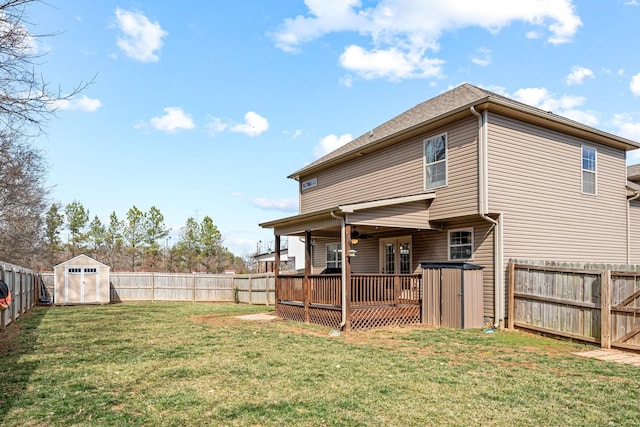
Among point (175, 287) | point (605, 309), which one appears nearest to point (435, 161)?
point (605, 309)

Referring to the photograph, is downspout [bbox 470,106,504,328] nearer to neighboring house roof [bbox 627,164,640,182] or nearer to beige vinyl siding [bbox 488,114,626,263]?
beige vinyl siding [bbox 488,114,626,263]

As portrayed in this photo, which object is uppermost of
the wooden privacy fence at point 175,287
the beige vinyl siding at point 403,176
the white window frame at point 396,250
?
the beige vinyl siding at point 403,176

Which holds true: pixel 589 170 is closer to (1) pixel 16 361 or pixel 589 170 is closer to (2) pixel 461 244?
(2) pixel 461 244

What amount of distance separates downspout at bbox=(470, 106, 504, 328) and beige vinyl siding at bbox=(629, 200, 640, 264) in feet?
23.6

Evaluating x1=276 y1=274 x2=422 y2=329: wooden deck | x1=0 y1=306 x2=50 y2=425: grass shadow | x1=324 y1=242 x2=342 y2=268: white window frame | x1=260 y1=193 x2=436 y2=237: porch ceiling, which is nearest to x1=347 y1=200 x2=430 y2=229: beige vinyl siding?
x1=260 y1=193 x2=436 y2=237: porch ceiling

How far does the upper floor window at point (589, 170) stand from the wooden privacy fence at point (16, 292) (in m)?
16.2

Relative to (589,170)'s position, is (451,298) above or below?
below

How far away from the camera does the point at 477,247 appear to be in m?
11.8

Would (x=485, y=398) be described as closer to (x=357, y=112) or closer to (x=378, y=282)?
(x=378, y=282)

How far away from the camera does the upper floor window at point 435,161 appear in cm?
1249

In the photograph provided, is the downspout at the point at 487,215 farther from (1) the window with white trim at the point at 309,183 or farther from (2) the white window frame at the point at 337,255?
(1) the window with white trim at the point at 309,183

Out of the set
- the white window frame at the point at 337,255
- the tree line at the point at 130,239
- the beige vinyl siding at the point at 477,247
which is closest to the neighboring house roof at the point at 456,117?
the beige vinyl siding at the point at 477,247

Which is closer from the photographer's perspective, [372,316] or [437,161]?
[372,316]

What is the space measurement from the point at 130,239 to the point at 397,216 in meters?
32.8
